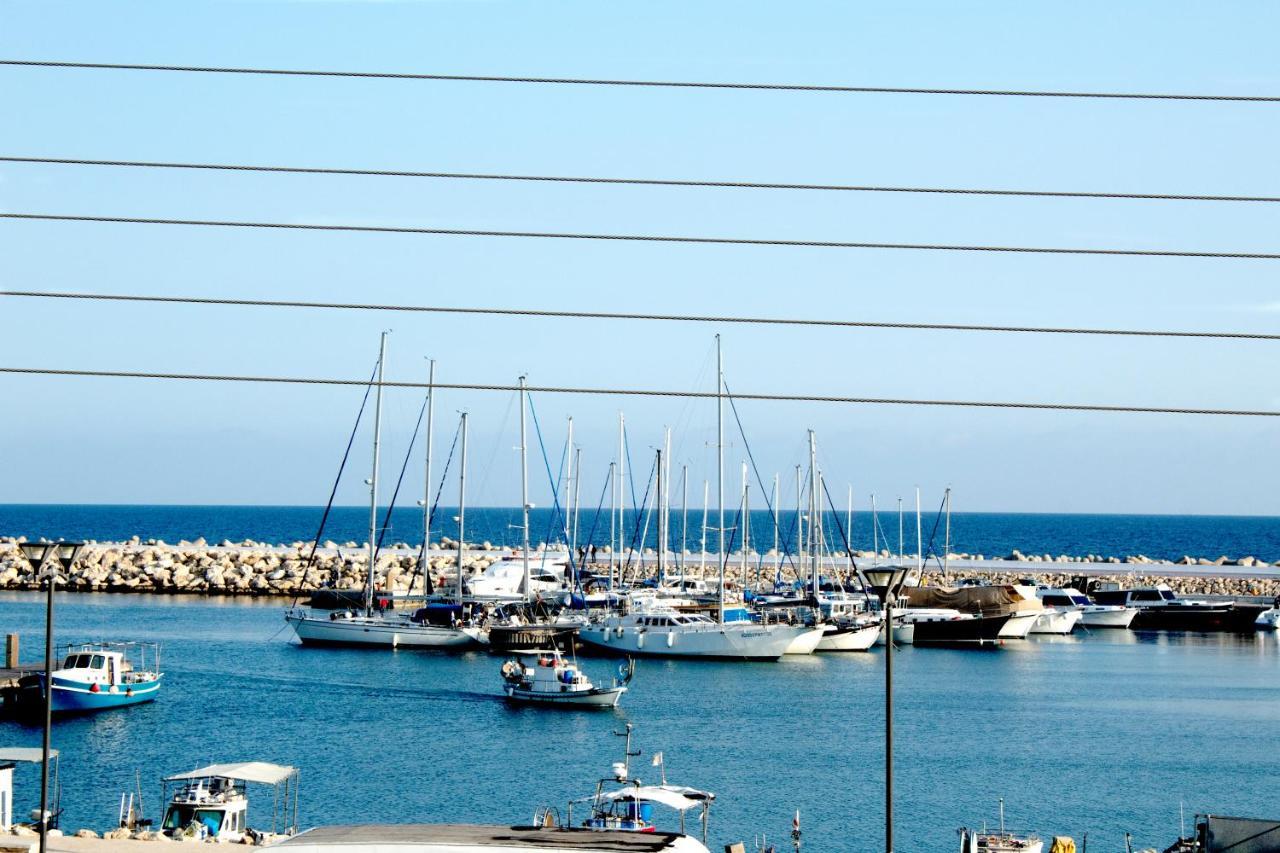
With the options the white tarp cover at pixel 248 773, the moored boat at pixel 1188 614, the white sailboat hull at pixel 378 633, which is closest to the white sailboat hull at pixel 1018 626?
the moored boat at pixel 1188 614

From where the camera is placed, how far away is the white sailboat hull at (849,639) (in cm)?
6016

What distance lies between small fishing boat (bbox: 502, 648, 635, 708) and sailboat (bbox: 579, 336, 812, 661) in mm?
10744

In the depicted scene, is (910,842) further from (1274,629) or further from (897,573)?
(1274,629)

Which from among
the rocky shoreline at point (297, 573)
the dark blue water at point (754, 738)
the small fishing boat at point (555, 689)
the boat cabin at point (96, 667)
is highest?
the rocky shoreline at point (297, 573)

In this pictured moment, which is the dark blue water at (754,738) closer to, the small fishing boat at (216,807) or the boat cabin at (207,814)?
the small fishing boat at (216,807)

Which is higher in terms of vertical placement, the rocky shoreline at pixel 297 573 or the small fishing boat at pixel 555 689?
the rocky shoreline at pixel 297 573

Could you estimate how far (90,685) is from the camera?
42531mm

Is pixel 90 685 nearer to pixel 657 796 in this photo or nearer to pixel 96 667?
pixel 96 667

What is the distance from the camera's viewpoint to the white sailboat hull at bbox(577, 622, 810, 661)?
56406 millimetres

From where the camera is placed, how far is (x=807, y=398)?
1170cm

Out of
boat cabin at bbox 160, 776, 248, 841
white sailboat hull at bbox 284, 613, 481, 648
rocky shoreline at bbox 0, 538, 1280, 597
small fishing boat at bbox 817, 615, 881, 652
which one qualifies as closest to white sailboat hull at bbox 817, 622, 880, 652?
small fishing boat at bbox 817, 615, 881, 652

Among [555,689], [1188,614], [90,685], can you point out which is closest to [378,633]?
[555,689]

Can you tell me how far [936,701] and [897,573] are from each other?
3332cm

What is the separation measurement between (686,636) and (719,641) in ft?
4.05
